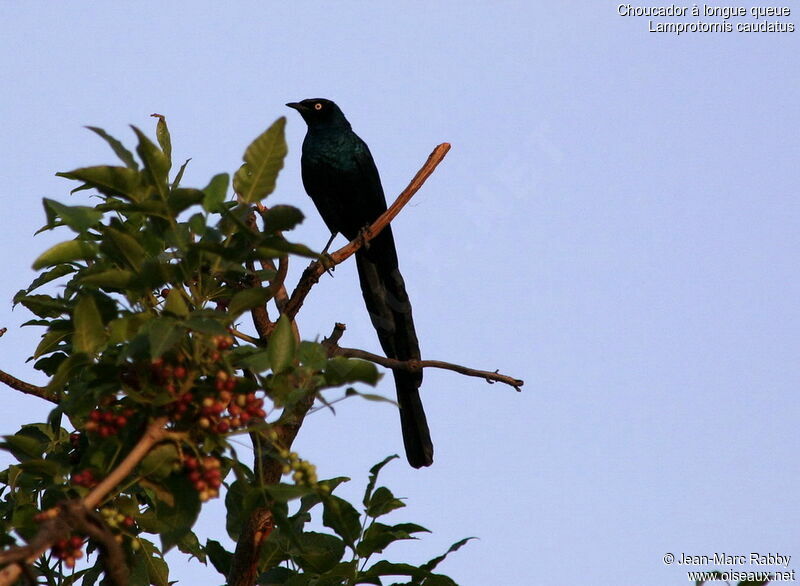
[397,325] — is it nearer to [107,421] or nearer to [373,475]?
[373,475]

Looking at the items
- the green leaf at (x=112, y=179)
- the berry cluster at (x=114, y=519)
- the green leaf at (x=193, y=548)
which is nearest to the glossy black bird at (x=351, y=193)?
the green leaf at (x=193, y=548)

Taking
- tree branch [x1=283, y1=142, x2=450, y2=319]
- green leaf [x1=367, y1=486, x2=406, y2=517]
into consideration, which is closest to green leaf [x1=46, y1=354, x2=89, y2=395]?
green leaf [x1=367, y1=486, x2=406, y2=517]

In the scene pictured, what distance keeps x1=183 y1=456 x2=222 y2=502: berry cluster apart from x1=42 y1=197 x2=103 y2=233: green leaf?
70cm

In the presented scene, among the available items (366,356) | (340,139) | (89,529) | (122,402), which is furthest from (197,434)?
(340,139)

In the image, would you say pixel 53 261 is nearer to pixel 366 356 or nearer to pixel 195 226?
pixel 195 226

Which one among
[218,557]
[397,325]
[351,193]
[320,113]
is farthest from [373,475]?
[320,113]

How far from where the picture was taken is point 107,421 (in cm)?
248

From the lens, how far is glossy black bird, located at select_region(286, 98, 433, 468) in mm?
6602

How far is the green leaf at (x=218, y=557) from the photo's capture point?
146 inches

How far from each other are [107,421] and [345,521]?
3.30 feet

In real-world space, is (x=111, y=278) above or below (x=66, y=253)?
below

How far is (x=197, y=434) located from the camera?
8.09 feet

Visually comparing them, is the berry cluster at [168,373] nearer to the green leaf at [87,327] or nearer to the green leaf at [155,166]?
the green leaf at [87,327]

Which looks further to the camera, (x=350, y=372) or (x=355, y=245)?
(x=355, y=245)
